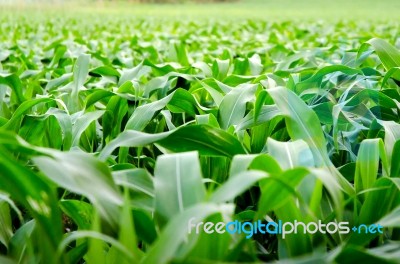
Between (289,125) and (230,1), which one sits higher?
(289,125)

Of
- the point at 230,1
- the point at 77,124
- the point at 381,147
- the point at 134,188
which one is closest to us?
the point at 134,188

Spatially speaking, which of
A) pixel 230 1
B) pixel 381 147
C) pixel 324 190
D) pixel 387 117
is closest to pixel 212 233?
pixel 324 190

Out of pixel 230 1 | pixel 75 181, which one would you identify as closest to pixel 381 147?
pixel 75 181

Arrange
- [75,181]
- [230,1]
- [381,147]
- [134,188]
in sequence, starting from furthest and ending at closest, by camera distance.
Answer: [230,1]
[381,147]
[134,188]
[75,181]

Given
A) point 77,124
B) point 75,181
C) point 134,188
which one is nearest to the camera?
point 75,181

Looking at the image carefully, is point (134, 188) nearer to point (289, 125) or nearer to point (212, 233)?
point (212, 233)

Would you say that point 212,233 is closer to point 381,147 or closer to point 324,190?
point 324,190

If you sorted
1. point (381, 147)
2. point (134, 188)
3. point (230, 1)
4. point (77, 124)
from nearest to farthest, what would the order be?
point (134, 188), point (381, 147), point (77, 124), point (230, 1)

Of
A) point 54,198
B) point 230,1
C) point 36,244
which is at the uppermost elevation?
point 54,198

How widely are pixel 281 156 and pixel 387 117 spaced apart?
21.8 inches

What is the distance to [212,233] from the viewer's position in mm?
681

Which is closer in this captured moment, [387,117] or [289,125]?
[289,125]

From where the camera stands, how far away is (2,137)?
2.29 ft

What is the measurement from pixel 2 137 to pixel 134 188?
0.63 ft
